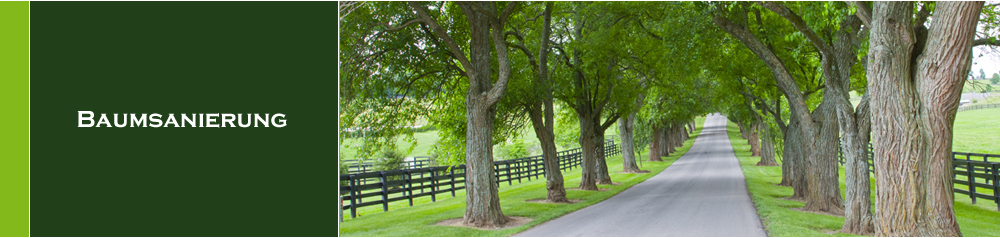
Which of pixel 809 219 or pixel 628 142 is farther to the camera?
pixel 628 142

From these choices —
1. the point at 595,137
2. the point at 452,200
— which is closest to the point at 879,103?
the point at 452,200

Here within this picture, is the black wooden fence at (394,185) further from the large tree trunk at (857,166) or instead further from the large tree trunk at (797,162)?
the large tree trunk at (797,162)

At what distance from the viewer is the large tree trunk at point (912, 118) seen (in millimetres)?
5887

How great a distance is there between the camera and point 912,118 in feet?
20.2

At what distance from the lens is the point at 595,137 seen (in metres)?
18.6

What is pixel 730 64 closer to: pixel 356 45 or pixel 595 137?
pixel 595 137

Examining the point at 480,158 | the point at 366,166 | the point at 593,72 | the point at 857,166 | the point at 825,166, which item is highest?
the point at 593,72

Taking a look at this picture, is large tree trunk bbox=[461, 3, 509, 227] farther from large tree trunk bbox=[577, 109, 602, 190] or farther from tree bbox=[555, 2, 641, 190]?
large tree trunk bbox=[577, 109, 602, 190]

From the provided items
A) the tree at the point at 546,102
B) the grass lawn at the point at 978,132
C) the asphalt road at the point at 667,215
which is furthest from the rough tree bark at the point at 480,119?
the grass lawn at the point at 978,132

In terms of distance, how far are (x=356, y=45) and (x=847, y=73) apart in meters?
8.52

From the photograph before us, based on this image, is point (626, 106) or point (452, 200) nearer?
point (452, 200)

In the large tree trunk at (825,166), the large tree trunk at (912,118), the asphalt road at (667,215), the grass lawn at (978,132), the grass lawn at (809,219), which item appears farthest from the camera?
the grass lawn at (978,132)

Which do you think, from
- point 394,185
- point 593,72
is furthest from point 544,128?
point 394,185

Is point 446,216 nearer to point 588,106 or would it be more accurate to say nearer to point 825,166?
point 825,166
